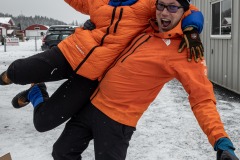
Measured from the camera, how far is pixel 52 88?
8602 millimetres

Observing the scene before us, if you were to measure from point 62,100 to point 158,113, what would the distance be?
11.5ft

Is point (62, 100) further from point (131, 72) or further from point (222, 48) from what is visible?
point (222, 48)

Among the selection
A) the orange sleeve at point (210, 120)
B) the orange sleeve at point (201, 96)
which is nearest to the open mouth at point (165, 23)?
the orange sleeve at point (201, 96)

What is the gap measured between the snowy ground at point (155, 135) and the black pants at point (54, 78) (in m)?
1.40

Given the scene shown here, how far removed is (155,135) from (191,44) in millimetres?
2686

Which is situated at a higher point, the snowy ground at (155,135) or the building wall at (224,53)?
the building wall at (224,53)

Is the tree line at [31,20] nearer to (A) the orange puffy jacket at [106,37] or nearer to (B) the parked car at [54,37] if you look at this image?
Result: (B) the parked car at [54,37]

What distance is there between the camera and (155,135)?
15.7 feet

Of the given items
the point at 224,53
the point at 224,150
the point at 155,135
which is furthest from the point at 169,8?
the point at 224,53

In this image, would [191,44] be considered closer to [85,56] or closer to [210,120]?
[210,120]

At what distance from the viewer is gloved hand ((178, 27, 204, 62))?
2.29 m

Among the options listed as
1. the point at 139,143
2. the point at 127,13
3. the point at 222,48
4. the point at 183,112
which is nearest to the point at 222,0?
the point at 222,48

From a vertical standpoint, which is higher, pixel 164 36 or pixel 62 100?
pixel 164 36

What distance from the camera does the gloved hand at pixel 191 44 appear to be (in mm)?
2291
